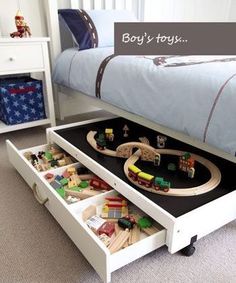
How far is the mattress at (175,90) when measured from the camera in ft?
2.77

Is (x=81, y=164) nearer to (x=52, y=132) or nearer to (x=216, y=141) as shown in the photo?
(x=52, y=132)

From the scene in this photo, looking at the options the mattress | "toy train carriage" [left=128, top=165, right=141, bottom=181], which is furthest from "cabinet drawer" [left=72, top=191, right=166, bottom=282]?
the mattress

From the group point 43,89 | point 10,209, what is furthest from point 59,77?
point 10,209

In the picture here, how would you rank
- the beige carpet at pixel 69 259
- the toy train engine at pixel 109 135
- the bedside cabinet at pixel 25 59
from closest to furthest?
1. the beige carpet at pixel 69 259
2. the toy train engine at pixel 109 135
3. the bedside cabinet at pixel 25 59

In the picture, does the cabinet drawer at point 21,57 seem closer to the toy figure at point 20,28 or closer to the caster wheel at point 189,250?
the toy figure at point 20,28

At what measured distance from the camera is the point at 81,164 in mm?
1148

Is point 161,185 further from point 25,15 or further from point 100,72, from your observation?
point 25,15

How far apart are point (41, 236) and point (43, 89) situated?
109cm

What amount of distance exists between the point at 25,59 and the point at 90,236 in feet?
4.06

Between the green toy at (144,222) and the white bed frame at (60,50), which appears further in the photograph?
the white bed frame at (60,50)

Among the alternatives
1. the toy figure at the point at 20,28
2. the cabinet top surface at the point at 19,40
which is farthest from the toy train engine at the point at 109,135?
the toy figure at the point at 20,28

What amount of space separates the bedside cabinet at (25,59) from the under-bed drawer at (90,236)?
73 centimetres

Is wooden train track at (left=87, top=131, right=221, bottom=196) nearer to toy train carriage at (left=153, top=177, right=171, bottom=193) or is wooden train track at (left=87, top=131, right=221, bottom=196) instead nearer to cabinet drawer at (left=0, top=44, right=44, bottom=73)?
toy train carriage at (left=153, top=177, right=171, bottom=193)

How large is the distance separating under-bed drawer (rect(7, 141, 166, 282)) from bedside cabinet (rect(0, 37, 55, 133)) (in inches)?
28.9
